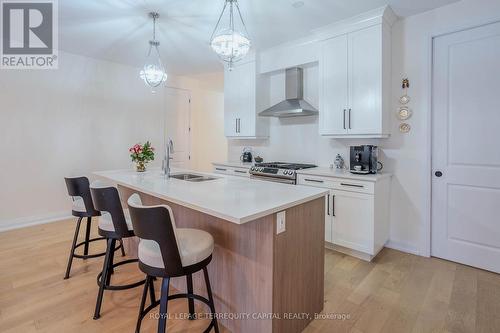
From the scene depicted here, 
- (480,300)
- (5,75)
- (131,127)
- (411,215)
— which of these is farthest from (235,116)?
(480,300)

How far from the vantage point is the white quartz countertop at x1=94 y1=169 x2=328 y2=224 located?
1410 millimetres

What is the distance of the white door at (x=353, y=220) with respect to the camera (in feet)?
9.25

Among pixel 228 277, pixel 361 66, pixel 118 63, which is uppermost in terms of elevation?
pixel 118 63

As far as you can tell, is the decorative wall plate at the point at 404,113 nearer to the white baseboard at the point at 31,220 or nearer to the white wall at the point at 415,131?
the white wall at the point at 415,131

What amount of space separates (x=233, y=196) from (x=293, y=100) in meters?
2.53

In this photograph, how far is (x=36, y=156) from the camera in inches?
161

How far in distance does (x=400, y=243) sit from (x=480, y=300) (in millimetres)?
1039

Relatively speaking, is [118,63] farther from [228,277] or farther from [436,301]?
[436,301]

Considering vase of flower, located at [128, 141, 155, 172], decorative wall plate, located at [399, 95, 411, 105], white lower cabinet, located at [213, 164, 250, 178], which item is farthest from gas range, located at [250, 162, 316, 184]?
vase of flower, located at [128, 141, 155, 172]

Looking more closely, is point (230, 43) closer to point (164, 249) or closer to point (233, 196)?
point (233, 196)

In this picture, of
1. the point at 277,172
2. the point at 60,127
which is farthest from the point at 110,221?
the point at 60,127

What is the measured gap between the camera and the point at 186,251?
4.98 feet

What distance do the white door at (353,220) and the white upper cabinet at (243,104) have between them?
1859mm

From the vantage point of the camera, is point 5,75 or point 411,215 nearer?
point 411,215
